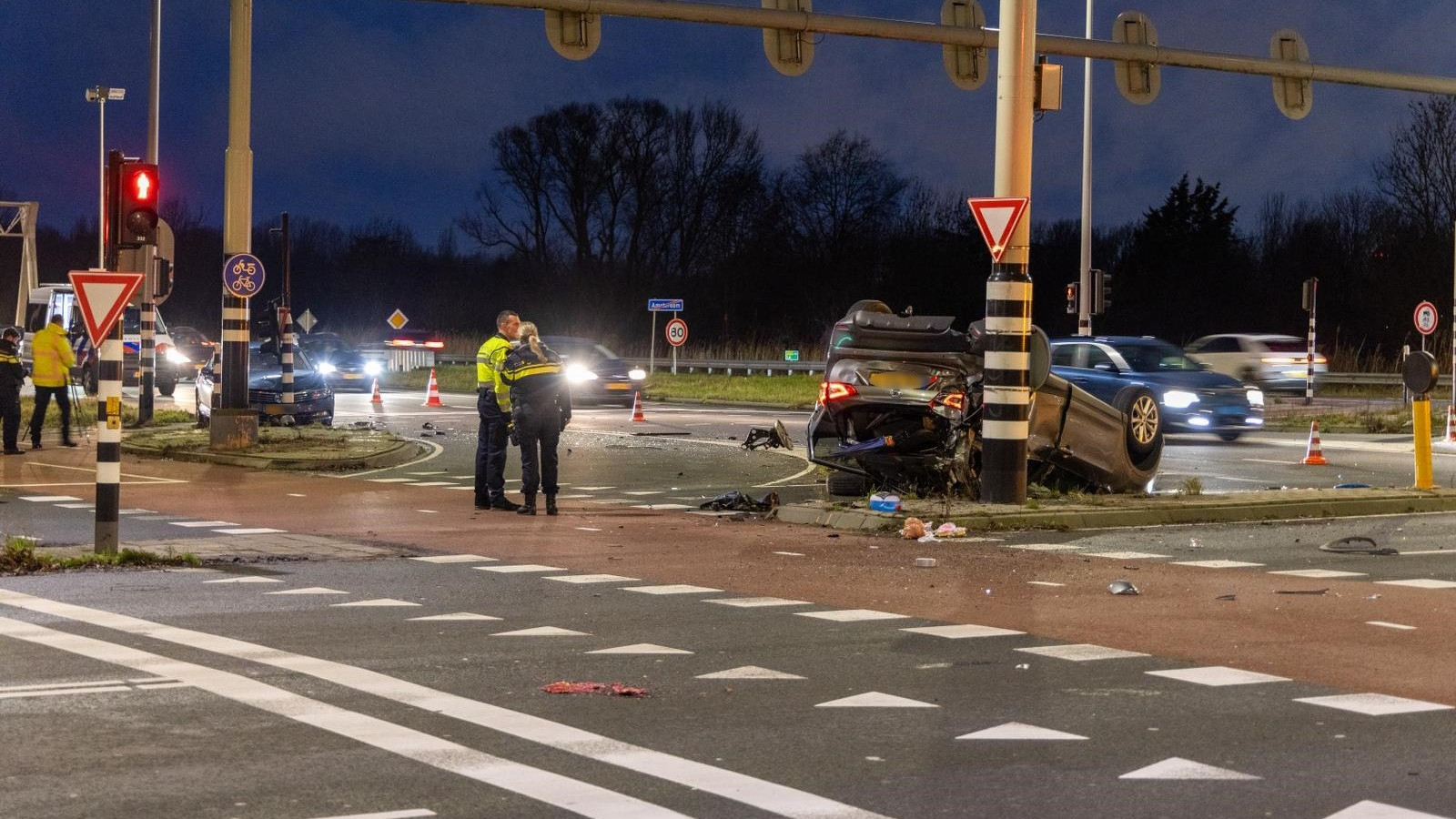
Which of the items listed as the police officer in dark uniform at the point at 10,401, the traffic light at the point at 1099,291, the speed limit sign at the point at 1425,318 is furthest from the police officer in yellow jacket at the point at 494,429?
the speed limit sign at the point at 1425,318

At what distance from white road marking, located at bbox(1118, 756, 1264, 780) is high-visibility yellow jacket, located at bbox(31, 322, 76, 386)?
22.3m

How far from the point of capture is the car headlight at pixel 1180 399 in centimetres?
2752

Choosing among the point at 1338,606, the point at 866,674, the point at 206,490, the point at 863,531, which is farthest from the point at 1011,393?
the point at 206,490

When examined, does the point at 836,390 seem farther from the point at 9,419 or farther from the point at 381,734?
the point at 9,419

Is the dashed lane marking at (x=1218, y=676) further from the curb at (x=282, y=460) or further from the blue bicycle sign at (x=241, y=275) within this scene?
the blue bicycle sign at (x=241, y=275)

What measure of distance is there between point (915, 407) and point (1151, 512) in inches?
86.1

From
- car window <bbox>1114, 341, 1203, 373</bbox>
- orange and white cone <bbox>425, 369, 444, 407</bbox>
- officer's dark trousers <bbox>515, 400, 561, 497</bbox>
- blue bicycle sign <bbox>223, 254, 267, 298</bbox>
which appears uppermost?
blue bicycle sign <bbox>223, 254, 267, 298</bbox>

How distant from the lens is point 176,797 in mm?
5660

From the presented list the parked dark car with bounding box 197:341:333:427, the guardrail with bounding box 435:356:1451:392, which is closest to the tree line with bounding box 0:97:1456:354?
the guardrail with bounding box 435:356:1451:392

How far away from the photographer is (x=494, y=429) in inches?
677

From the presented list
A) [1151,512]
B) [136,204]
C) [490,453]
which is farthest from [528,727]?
[490,453]

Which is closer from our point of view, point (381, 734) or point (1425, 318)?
point (381, 734)

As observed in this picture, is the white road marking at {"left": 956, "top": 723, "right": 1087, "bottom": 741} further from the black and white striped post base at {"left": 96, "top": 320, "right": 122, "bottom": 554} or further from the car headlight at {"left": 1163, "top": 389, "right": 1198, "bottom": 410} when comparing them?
the car headlight at {"left": 1163, "top": 389, "right": 1198, "bottom": 410}

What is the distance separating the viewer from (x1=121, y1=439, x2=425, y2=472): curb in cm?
2202
